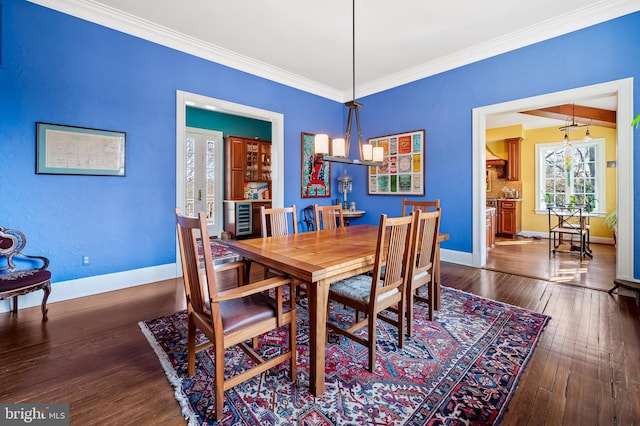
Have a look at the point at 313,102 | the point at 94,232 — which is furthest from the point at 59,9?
the point at 313,102

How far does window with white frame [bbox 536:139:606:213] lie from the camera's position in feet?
20.8

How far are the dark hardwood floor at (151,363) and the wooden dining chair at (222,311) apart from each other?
1.13 feet

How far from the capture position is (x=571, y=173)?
22.1 ft

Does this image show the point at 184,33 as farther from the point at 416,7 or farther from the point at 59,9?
the point at 416,7

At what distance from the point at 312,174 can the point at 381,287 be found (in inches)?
149

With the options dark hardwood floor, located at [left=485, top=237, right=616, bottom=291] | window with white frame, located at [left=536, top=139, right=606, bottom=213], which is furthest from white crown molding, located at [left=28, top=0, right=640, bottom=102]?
window with white frame, located at [left=536, top=139, right=606, bottom=213]

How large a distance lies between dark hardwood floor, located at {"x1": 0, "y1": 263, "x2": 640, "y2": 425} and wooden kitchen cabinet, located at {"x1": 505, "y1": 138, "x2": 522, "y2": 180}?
5.09 metres

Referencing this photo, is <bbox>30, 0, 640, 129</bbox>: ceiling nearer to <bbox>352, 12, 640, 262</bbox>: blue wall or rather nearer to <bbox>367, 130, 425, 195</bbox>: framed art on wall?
<bbox>352, 12, 640, 262</bbox>: blue wall

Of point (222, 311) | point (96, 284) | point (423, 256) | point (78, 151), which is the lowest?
point (96, 284)

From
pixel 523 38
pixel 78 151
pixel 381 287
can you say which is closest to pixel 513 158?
pixel 523 38

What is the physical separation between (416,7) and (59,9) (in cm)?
368

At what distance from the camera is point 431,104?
455cm

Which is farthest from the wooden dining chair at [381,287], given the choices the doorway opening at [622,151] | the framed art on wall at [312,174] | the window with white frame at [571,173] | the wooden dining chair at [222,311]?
the window with white frame at [571,173]

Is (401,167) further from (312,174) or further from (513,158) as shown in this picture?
(513,158)
